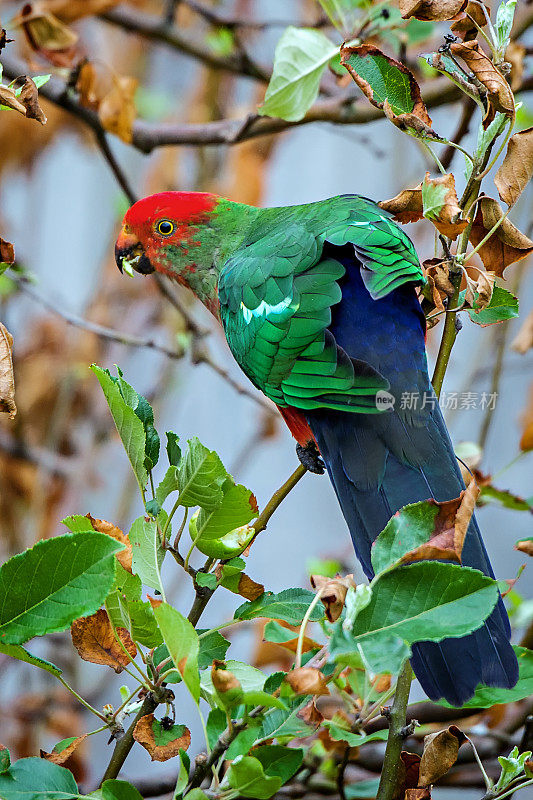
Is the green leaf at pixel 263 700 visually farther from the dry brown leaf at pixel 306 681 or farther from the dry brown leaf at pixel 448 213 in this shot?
the dry brown leaf at pixel 448 213

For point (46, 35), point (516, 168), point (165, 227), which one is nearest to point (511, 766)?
point (516, 168)

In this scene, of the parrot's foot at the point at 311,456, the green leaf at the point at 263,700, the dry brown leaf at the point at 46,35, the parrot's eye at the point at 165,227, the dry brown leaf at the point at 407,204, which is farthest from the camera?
the parrot's eye at the point at 165,227

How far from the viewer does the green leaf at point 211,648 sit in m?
0.78

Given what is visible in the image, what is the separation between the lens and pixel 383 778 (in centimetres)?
73

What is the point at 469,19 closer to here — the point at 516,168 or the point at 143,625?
the point at 516,168

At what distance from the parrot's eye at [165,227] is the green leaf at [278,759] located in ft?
3.64

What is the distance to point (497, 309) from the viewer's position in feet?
2.75

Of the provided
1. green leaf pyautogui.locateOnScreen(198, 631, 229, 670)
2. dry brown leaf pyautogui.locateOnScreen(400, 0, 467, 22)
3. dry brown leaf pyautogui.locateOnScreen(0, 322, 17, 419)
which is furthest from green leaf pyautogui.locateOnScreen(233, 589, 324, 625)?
dry brown leaf pyautogui.locateOnScreen(400, 0, 467, 22)

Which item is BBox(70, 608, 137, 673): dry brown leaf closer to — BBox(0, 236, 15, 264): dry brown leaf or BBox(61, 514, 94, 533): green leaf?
BBox(61, 514, 94, 533): green leaf

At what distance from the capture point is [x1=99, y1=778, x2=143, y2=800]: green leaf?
68 cm

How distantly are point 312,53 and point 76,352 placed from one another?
1.74 meters

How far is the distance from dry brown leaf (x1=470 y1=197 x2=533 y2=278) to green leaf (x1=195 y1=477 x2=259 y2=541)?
358 mm

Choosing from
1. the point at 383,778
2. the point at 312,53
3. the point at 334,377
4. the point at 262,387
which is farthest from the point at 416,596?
the point at 312,53

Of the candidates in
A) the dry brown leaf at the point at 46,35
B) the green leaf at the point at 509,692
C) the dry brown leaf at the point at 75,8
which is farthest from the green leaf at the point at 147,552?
the dry brown leaf at the point at 75,8
